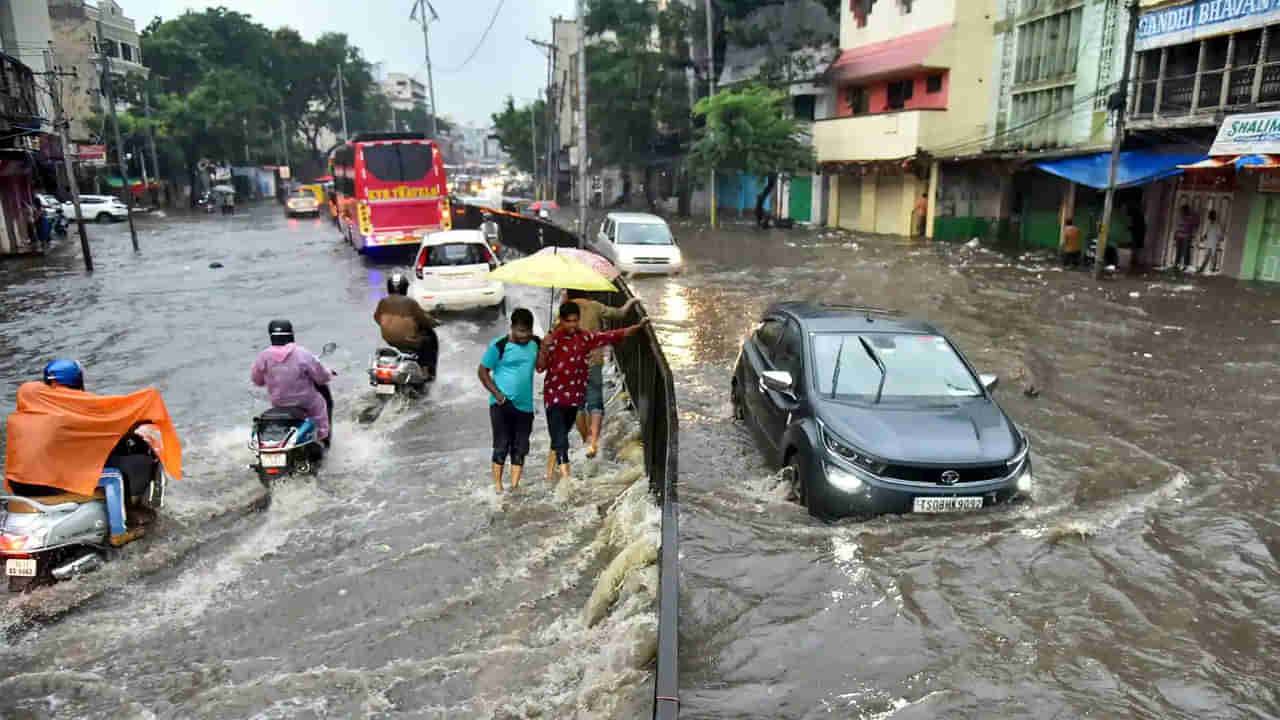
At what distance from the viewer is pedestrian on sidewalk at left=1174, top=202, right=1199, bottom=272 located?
71.9 ft

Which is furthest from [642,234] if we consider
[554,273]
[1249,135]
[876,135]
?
[876,135]

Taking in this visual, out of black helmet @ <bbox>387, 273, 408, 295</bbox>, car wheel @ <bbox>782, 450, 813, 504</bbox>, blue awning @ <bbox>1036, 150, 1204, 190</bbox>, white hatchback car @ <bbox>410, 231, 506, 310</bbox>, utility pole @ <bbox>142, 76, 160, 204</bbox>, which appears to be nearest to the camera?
car wheel @ <bbox>782, 450, 813, 504</bbox>

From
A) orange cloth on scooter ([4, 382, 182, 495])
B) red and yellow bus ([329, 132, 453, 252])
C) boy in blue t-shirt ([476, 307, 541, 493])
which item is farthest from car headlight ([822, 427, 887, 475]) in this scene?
red and yellow bus ([329, 132, 453, 252])

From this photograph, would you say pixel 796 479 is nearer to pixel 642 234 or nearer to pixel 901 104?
pixel 642 234

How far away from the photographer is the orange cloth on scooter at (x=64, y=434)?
5977 mm

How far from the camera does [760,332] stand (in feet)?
30.8

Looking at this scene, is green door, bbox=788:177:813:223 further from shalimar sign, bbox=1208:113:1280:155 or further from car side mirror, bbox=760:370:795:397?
car side mirror, bbox=760:370:795:397

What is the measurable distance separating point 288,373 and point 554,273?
2.68m

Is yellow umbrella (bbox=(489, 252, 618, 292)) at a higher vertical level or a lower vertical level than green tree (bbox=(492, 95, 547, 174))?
lower

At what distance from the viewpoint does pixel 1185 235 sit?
2214 cm

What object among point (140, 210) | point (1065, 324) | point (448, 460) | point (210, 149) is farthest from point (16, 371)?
point (210, 149)

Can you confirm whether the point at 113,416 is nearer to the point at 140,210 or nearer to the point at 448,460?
the point at 448,460

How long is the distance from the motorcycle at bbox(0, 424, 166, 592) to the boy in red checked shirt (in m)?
3.30

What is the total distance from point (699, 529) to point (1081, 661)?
291 centimetres
